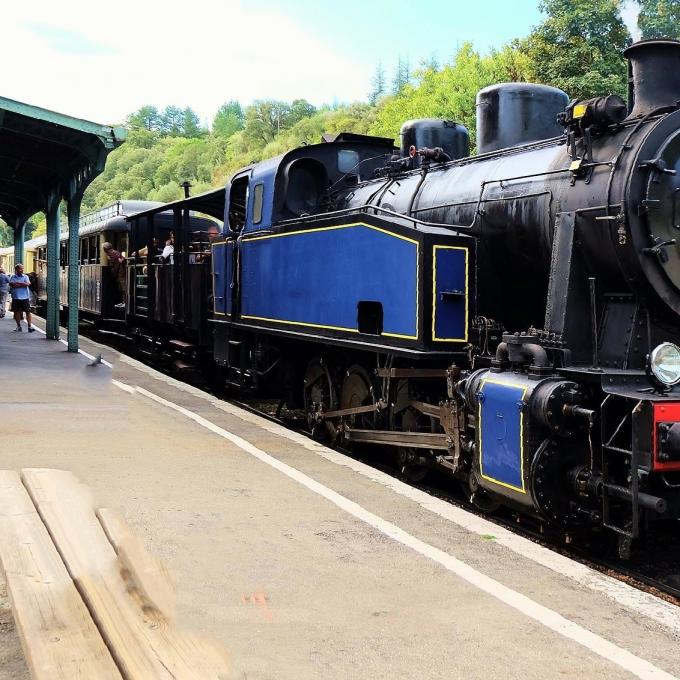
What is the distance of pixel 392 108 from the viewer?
56062mm

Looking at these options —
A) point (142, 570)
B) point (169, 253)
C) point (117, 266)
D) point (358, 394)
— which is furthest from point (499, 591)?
point (117, 266)

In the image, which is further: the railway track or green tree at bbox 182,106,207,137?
green tree at bbox 182,106,207,137

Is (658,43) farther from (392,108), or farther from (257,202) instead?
(392,108)

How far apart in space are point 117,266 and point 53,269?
9.03ft

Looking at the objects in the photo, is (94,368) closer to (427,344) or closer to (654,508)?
(427,344)

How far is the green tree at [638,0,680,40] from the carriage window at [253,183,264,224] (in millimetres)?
4025

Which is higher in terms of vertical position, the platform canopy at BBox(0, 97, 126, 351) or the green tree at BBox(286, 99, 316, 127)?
the green tree at BBox(286, 99, 316, 127)

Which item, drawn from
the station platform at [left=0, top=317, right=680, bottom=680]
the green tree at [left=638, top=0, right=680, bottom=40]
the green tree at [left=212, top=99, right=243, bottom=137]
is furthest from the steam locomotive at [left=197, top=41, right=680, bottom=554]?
the green tree at [left=212, top=99, right=243, bottom=137]

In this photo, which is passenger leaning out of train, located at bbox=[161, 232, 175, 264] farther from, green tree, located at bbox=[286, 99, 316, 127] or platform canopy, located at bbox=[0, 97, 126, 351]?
green tree, located at bbox=[286, 99, 316, 127]

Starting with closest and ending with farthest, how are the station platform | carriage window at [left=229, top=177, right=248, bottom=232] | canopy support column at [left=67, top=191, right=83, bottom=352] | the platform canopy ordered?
the station platform, carriage window at [left=229, top=177, right=248, bottom=232], the platform canopy, canopy support column at [left=67, top=191, right=83, bottom=352]

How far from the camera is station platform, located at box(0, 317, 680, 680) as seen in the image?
9.62ft

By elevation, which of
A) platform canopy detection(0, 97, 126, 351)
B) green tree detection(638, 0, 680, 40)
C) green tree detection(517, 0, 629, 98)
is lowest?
platform canopy detection(0, 97, 126, 351)

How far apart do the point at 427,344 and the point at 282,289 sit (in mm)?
2743

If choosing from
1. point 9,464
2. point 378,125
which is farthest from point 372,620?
point 378,125
